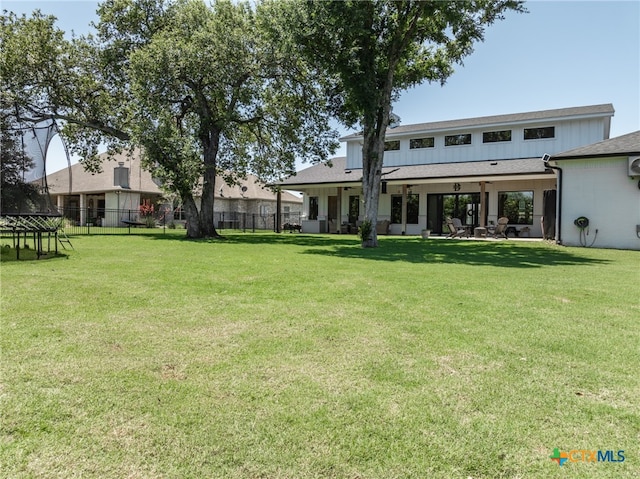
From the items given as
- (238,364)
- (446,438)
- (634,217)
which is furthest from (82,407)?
(634,217)

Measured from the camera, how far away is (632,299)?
5270 mm

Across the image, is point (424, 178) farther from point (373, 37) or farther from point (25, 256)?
point (25, 256)

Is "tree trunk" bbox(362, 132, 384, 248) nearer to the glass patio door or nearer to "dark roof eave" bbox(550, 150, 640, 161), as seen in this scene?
"dark roof eave" bbox(550, 150, 640, 161)

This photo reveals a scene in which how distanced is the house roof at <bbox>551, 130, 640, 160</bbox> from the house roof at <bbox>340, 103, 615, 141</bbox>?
5.22m

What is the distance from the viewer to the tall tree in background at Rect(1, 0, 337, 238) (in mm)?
16734

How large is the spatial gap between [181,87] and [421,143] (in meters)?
14.4

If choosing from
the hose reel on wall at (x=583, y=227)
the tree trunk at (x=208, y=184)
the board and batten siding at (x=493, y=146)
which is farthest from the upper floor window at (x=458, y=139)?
the tree trunk at (x=208, y=184)

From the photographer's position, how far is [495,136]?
22516mm

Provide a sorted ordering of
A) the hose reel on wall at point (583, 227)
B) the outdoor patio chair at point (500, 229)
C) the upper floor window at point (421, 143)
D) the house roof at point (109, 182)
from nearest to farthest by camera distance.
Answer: the hose reel on wall at point (583, 227) → the outdoor patio chair at point (500, 229) → the upper floor window at point (421, 143) → the house roof at point (109, 182)

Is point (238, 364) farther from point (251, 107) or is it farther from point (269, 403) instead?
point (251, 107)

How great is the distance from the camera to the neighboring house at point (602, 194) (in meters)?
13.8

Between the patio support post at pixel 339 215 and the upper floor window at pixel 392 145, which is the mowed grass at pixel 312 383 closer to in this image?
the patio support post at pixel 339 215

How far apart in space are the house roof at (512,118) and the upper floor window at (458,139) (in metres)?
0.70

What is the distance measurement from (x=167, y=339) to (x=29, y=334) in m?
1.18
